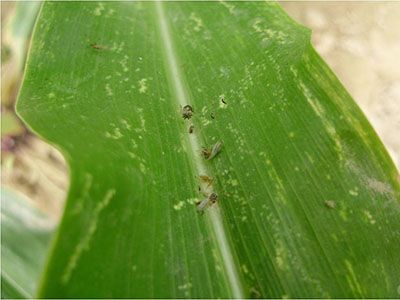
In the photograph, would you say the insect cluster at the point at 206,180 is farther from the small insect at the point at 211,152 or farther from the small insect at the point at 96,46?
the small insect at the point at 96,46

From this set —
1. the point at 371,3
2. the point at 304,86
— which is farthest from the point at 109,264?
the point at 371,3

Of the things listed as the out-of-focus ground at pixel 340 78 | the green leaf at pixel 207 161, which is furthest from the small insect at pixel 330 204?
the out-of-focus ground at pixel 340 78

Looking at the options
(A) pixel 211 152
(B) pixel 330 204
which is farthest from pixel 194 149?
(B) pixel 330 204

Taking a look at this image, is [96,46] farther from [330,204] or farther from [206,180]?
[330,204]

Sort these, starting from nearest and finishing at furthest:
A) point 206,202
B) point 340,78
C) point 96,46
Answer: point 206,202 → point 96,46 → point 340,78

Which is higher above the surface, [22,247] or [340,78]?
[340,78]

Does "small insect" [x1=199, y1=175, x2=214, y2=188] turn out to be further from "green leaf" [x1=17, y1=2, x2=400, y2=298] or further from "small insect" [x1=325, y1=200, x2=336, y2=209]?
"small insect" [x1=325, y1=200, x2=336, y2=209]

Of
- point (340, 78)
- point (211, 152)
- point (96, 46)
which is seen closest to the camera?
point (211, 152)
